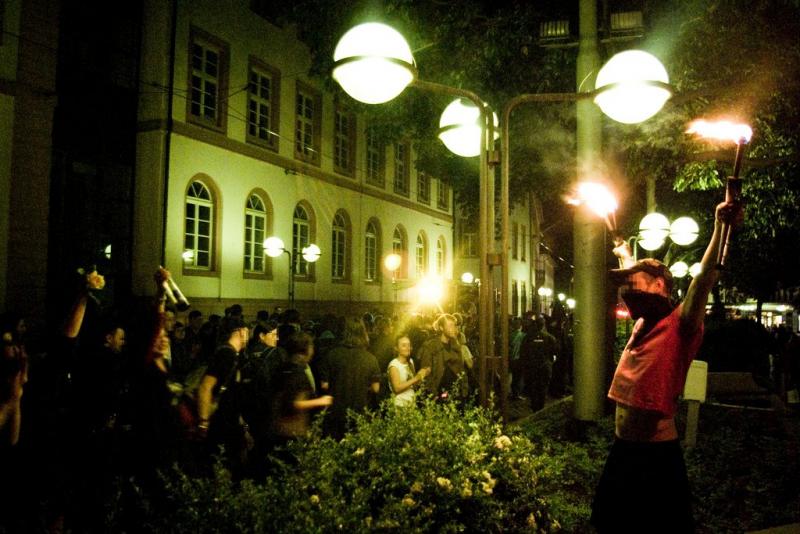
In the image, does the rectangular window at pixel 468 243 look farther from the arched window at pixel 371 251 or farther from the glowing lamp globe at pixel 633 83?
the glowing lamp globe at pixel 633 83

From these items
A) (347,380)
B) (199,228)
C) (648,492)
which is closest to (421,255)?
(199,228)

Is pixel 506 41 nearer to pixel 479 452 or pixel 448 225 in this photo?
pixel 479 452

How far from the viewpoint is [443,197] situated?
34844 millimetres

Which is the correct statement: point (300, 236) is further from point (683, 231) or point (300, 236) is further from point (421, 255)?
point (683, 231)

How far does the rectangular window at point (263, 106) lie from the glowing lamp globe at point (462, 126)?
15.1 meters

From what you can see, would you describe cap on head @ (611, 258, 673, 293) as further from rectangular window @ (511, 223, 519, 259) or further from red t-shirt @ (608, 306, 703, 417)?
rectangular window @ (511, 223, 519, 259)

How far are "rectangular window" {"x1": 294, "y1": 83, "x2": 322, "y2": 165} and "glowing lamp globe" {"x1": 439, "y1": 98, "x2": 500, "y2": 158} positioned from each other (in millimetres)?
17220

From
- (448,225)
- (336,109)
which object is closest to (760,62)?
(336,109)

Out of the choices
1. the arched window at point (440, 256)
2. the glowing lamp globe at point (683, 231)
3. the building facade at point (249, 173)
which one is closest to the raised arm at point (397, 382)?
the glowing lamp globe at point (683, 231)

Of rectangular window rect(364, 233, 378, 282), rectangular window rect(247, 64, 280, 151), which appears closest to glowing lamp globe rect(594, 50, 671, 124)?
rectangular window rect(247, 64, 280, 151)

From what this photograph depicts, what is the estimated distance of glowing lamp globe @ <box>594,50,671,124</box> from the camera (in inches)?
179

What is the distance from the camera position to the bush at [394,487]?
3123 mm

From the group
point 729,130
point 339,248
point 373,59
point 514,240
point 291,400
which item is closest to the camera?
point 729,130

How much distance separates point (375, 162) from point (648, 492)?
25.2 m
